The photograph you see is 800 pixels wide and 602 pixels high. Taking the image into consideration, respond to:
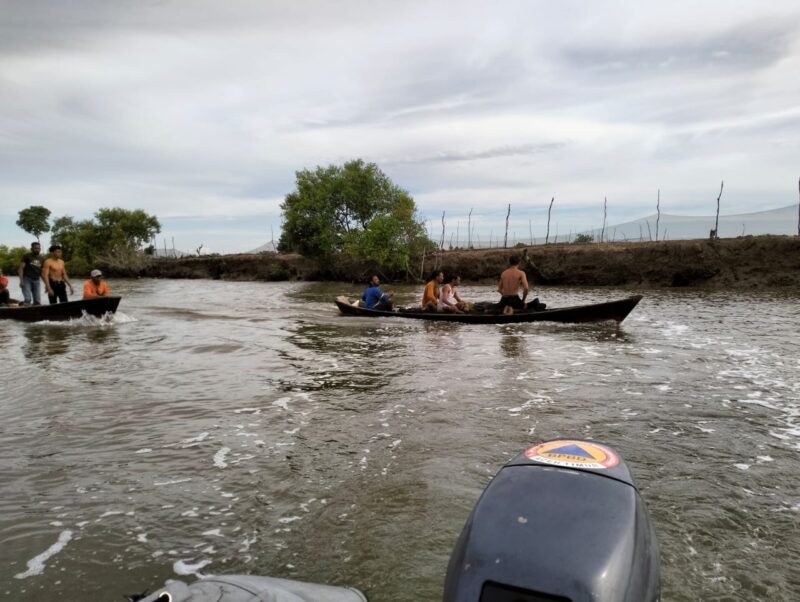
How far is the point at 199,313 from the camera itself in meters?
20.2

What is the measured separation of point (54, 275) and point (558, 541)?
57.2ft

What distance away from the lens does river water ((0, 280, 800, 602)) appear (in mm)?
3293

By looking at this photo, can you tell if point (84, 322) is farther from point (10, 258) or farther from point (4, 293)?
point (10, 258)

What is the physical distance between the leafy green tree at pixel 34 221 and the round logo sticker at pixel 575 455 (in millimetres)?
100660

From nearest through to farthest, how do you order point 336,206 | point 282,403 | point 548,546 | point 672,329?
1. point 548,546
2. point 282,403
3. point 672,329
4. point 336,206

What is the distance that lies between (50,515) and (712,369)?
30.7 feet

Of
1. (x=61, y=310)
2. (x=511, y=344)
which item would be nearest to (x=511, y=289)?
(x=511, y=344)

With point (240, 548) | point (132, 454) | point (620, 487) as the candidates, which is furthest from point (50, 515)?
point (620, 487)

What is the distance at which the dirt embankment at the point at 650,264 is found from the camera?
27.8 metres

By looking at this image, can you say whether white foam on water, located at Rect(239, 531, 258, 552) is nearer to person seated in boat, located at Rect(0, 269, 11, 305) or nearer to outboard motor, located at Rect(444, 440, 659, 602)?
outboard motor, located at Rect(444, 440, 659, 602)

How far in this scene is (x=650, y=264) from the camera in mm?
31516

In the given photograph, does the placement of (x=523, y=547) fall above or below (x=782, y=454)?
above

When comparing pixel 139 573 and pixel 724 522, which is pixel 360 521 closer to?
pixel 139 573

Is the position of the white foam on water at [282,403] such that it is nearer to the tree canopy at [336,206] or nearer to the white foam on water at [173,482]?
the white foam on water at [173,482]
